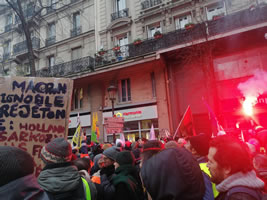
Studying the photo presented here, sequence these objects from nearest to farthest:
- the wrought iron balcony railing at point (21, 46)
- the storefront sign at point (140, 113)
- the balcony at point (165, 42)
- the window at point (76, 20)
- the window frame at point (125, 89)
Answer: the balcony at point (165, 42) → the storefront sign at point (140, 113) → the window frame at point (125, 89) → the window at point (76, 20) → the wrought iron balcony railing at point (21, 46)

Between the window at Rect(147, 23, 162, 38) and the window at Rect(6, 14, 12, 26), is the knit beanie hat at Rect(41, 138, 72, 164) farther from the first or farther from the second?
the window at Rect(6, 14, 12, 26)

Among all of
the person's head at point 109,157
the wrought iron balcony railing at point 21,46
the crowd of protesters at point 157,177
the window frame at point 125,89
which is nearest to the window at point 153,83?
the window frame at point 125,89

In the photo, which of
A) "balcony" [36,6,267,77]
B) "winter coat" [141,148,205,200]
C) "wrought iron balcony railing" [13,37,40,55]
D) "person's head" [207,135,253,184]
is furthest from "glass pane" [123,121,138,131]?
"wrought iron balcony railing" [13,37,40,55]

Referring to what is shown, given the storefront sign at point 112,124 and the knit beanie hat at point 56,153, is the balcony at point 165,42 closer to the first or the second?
the storefront sign at point 112,124

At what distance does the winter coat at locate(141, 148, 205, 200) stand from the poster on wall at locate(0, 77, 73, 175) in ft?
6.53

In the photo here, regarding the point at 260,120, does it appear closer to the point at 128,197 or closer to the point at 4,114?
the point at 128,197

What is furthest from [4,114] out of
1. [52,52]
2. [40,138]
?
[52,52]

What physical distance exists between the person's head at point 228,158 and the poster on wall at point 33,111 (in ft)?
6.86

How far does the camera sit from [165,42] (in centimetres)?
1255

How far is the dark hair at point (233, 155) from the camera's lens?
4.72ft

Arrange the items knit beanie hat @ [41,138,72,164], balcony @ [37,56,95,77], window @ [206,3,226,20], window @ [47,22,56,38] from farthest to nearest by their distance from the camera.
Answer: window @ [47,22,56,38] → balcony @ [37,56,95,77] → window @ [206,3,226,20] → knit beanie hat @ [41,138,72,164]

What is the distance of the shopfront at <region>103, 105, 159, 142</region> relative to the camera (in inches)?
507

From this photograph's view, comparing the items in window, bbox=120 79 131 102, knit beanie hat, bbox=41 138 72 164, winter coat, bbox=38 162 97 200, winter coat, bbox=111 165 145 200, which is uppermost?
window, bbox=120 79 131 102

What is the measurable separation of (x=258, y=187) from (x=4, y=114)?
311 centimetres
